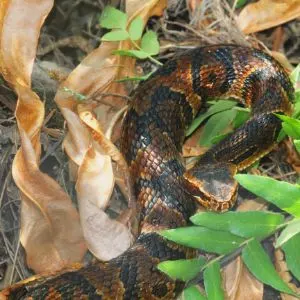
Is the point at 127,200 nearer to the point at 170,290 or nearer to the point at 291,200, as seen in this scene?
the point at 170,290

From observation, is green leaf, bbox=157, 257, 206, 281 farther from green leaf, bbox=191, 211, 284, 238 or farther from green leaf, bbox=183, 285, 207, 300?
green leaf, bbox=191, 211, 284, 238

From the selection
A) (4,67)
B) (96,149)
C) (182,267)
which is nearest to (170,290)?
(182,267)

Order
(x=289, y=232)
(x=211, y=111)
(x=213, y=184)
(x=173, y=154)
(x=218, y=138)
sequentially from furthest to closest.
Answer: (x=211, y=111) → (x=218, y=138) → (x=173, y=154) → (x=213, y=184) → (x=289, y=232)

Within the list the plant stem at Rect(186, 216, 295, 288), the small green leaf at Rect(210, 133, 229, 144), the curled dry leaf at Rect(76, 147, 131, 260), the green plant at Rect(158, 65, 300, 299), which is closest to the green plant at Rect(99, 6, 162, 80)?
the small green leaf at Rect(210, 133, 229, 144)

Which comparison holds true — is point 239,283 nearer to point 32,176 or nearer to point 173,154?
point 173,154

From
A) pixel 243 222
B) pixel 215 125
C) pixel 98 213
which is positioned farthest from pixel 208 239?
pixel 215 125

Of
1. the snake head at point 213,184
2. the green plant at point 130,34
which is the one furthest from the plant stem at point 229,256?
the green plant at point 130,34
